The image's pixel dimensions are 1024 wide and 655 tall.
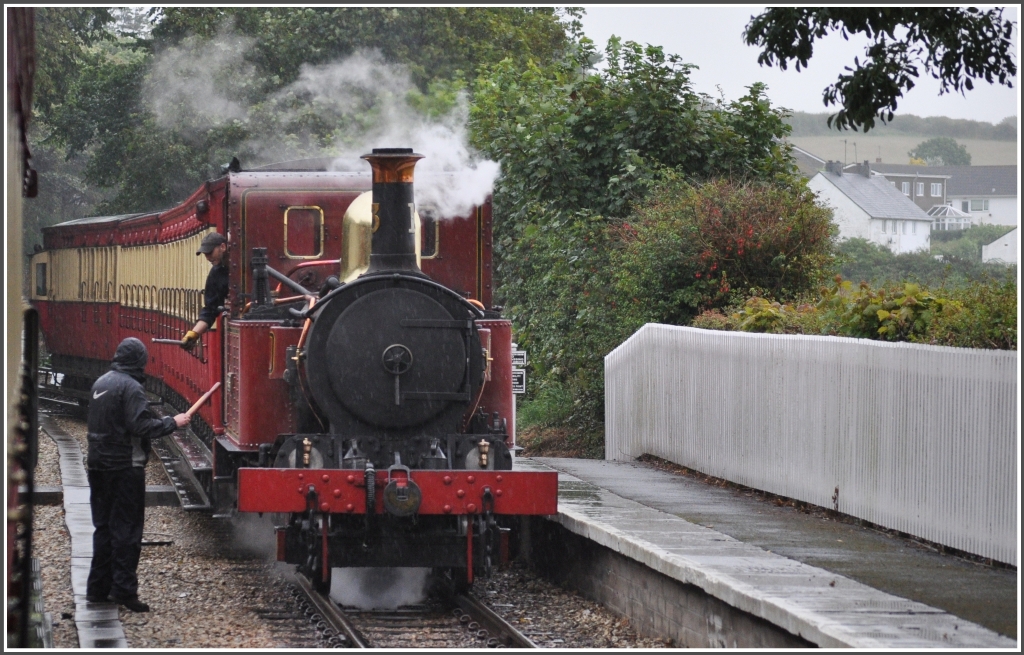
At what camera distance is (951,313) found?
9422 mm

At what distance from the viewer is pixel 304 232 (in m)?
A: 10.2

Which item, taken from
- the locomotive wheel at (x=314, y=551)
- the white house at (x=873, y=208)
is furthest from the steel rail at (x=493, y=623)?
the white house at (x=873, y=208)

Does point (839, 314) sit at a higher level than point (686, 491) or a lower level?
higher

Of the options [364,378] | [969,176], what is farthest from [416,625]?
[969,176]

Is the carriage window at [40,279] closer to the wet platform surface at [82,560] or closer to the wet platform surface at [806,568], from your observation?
the wet platform surface at [82,560]

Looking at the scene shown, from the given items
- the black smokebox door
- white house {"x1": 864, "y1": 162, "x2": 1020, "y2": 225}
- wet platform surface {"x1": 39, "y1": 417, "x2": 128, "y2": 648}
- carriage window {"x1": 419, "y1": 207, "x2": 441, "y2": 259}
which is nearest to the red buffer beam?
the black smokebox door

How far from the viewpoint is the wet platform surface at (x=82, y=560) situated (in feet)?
24.8

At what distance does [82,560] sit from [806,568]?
5.00m

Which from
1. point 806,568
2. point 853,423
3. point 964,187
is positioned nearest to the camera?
point 806,568

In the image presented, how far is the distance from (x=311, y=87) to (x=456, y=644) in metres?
23.3

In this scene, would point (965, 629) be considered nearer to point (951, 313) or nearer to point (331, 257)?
point (951, 313)

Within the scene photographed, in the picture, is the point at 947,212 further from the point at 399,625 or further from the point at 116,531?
the point at 116,531

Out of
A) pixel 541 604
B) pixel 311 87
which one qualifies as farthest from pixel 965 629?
pixel 311 87

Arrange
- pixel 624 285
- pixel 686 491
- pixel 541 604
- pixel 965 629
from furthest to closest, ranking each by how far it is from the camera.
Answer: pixel 624 285
pixel 686 491
pixel 541 604
pixel 965 629
